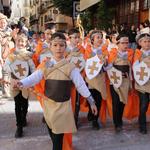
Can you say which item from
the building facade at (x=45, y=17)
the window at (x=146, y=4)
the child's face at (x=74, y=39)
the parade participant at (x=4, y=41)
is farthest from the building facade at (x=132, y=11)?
the building facade at (x=45, y=17)

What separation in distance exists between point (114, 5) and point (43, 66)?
2024cm

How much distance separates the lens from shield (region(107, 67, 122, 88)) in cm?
663

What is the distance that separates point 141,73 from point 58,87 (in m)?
2.14

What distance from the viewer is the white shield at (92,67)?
6.68 meters

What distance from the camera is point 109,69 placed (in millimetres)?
6734

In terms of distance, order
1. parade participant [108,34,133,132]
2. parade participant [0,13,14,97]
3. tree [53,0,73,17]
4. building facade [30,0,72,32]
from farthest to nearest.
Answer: building facade [30,0,72,32]
tree [53,0,73,17]
parade participant [0,13,14,97]
parade participant [108,34,133,132]

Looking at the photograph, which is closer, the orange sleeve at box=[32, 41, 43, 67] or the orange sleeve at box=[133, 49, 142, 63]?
the orange sleeve at box=[133, 49, 142, 63]

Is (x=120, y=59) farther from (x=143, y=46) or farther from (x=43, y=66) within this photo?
(x=43, y=66)

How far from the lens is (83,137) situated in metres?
6.46

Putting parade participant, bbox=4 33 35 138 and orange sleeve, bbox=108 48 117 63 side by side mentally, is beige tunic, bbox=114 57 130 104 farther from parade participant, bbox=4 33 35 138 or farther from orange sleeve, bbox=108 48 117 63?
parade participant, bbox=4 33 35 138

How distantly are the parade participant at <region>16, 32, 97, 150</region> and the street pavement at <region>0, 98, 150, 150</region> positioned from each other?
118 cm

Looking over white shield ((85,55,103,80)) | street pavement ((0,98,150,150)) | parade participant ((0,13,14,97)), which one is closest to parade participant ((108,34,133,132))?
white shield ((85,55,103,80))

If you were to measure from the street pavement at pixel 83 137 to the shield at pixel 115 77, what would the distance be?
80 centimetres

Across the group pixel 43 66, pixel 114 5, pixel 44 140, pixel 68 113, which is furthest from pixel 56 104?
pixel 114 5
